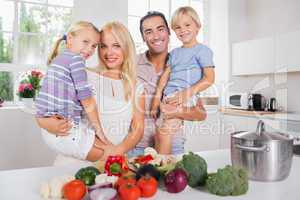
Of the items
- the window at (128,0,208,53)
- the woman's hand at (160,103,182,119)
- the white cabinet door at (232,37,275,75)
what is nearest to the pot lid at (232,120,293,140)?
the woman's hand at (160,103,182,119)

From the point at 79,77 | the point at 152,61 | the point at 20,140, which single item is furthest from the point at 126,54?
the point at 20,140

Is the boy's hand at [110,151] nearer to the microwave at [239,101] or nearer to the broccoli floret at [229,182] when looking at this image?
the broccoli floret at [229,182]

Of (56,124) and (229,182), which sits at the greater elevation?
(56,124)

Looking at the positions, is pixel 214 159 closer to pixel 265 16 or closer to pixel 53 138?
pixel 53 138

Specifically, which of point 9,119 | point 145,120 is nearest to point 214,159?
point 145,120

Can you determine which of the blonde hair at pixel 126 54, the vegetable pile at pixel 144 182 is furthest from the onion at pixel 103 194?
the blonde hair at pixel 126 54

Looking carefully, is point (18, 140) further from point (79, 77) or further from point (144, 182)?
point (144, 182)

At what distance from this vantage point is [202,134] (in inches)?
92.1

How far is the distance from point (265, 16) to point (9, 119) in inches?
122

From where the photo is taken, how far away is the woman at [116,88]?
64.8 inches

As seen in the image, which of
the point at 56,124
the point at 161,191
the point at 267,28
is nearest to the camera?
the point at 161,191

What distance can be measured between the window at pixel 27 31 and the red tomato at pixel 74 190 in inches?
75.3

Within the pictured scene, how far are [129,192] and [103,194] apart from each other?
3.1 inches

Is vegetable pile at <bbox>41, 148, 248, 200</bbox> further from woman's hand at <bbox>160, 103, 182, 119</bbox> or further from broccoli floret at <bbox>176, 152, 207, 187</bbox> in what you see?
woman's hand at <bbox>160, 103, 182, 119</bbox>
